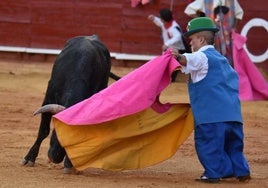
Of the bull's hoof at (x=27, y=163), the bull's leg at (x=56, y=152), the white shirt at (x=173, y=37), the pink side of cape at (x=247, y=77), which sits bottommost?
the pink side of cape at (x=247, y=77)

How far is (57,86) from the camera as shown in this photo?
6.59 meters

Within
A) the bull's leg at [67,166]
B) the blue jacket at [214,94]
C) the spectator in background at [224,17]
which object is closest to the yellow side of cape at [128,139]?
the bull's leg at [67,166]

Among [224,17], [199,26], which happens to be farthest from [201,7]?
[199,26]

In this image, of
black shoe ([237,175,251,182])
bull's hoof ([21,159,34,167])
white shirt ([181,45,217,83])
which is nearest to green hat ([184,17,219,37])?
white shirt ([181,45,217,83])

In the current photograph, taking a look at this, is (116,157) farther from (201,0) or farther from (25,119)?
(201,0)

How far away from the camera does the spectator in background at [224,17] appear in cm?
1208

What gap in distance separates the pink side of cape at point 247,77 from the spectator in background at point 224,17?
0.42 feet

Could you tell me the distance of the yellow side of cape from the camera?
19.9ft

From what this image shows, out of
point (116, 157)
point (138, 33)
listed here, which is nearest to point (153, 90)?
point (116, 157)

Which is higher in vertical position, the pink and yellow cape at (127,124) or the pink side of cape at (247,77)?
the pink and yellow cape at (127,124)

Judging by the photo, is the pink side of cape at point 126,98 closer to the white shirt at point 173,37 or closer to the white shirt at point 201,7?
the white shirt at point 201,7

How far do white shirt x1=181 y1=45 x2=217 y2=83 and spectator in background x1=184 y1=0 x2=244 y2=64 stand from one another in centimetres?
609

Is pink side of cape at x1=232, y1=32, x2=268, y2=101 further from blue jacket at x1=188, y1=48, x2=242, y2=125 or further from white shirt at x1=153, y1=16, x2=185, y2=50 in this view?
blue jacket at x1=188, y1=48, x2=242, y2=125

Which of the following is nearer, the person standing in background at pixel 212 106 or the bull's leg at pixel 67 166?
the person standing in background at pixel 212 106
